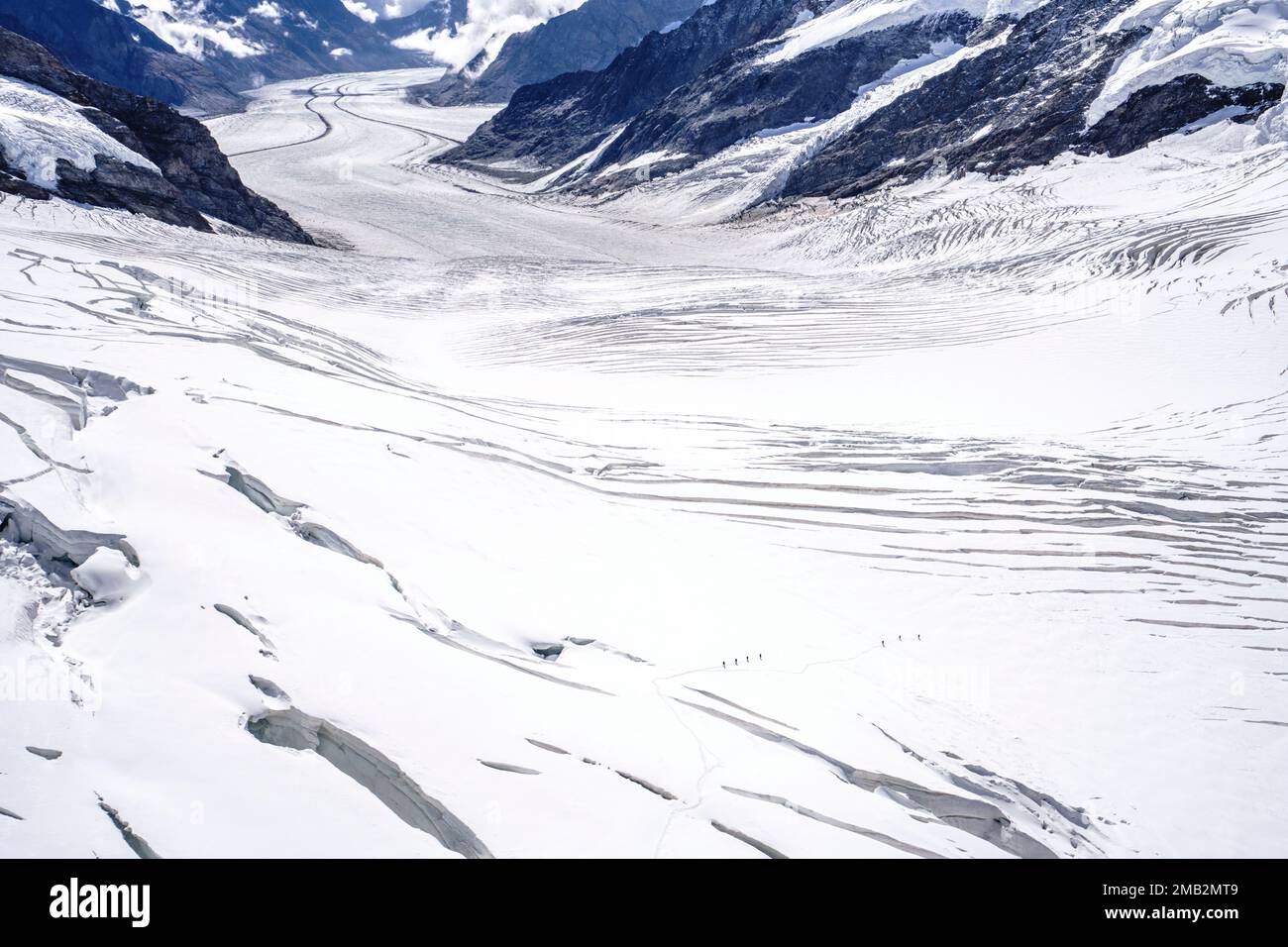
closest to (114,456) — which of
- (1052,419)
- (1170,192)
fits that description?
(1052,419)

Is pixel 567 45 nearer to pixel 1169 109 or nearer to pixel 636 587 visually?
pixel 1169 109

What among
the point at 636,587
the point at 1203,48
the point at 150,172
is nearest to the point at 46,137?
the point at 150,172

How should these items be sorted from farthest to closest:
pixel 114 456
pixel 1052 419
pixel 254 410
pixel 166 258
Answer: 1. pixel 166 258
2. pixel 1052 419
3. pixel 254 410
4. pixel 114 456

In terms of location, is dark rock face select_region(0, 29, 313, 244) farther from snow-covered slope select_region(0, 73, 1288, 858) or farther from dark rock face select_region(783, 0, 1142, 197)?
dark rock face select_region(783, 0, 1142, 197)

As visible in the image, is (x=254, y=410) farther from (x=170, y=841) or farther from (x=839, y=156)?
(x=839, y=156)

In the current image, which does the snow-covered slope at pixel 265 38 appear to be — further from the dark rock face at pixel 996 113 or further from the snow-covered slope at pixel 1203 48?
the snow-covered slope at pixel 1203 48

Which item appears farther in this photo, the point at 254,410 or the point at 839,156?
the point at 839,156

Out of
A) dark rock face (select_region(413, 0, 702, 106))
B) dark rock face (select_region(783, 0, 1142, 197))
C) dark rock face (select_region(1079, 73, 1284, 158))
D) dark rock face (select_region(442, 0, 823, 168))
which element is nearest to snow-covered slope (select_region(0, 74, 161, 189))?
dark rock face (select_region(783, 0, 1142, 197))
